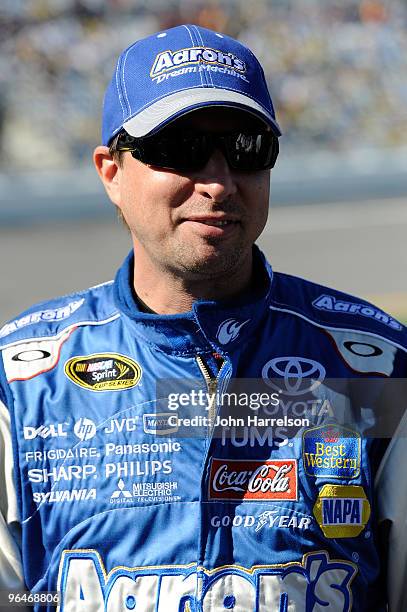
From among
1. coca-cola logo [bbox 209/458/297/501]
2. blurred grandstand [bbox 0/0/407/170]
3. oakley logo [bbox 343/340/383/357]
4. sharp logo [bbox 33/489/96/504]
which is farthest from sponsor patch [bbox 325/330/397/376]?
blurred grandstand [bbox 0/0/407/170]

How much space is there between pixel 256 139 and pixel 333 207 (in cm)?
1042

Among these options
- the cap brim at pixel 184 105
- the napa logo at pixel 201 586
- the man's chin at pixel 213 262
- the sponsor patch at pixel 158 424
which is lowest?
the napa logo at pixel 201 586

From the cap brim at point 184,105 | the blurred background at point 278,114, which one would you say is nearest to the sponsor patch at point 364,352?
the cap brim at point 184,105

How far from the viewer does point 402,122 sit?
13508 mm

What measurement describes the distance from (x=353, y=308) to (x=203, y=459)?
19.2 inches

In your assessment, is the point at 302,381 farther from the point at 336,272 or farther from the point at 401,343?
the point at 336,272

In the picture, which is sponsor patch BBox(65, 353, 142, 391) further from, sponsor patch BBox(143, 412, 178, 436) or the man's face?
the man's face

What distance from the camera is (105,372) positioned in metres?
1.98

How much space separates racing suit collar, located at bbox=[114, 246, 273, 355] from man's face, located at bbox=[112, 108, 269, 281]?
72mm

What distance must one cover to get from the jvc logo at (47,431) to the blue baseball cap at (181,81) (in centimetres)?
62

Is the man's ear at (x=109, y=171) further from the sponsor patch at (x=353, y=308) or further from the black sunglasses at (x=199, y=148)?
the sponsor patch at (x=353, y=308)

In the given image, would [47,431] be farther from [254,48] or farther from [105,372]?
[254,48]

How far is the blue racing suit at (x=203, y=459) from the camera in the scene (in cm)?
184

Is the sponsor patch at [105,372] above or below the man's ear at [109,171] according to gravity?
below
